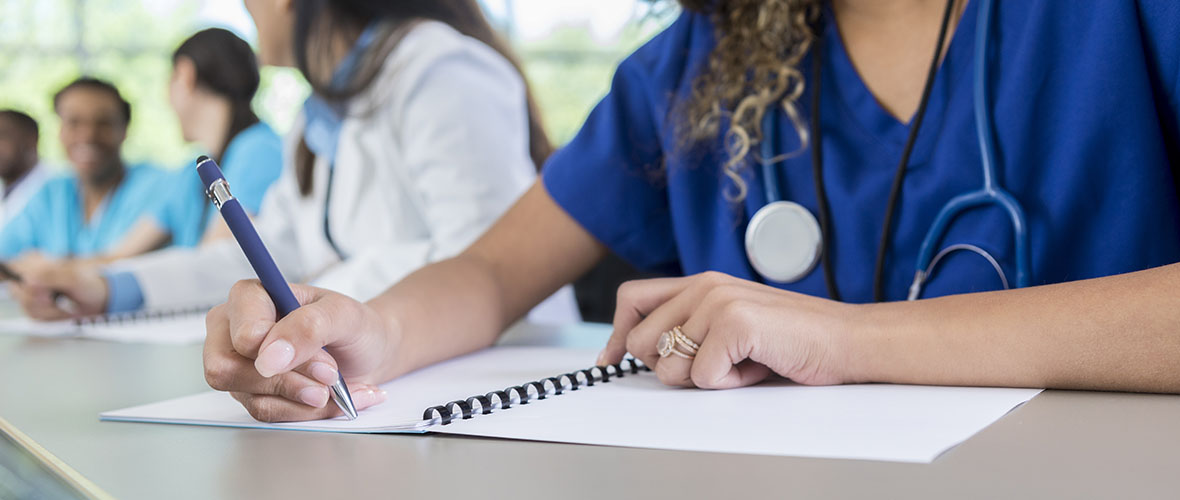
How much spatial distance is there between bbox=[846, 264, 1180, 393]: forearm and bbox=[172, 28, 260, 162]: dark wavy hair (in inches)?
85.4

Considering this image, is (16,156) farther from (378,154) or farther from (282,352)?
(282,352)

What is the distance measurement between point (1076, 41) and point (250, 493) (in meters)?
0.61

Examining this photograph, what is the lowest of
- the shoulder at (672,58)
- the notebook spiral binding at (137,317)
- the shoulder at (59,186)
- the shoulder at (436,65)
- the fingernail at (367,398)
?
the fingernail at (367,398)

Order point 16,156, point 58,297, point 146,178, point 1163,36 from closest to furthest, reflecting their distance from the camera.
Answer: point 1163,36 → point 58,297 → point 146,178 → point 16,156

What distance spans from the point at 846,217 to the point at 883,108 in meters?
0.09

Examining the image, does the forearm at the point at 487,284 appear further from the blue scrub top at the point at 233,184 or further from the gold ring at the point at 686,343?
the blue scrub top at the point at 233,184

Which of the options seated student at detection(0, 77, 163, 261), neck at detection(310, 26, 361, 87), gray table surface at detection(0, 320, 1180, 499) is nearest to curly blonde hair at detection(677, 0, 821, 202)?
gray table surface at detection(0, 320, 1180, 499)

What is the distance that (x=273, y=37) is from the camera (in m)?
1.61

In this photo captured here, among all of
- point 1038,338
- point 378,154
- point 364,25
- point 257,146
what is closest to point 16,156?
point 257,146

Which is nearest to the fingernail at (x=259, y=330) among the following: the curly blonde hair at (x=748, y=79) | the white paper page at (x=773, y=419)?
the white paper page at (x=773, y=419)

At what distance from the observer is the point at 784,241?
31.0 inches

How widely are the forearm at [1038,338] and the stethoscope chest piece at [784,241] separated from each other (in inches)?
8.5

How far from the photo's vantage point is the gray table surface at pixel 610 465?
0.36 meters

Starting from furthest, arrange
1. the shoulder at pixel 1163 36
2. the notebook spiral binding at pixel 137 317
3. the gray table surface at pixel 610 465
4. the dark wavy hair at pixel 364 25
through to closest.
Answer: the dark wavy hair at pixel 364 25 → the notebook spiral binding at pixel 137 317 → the shoulder at pixel 1163 36 → the gray table surface at pixel 610 465
